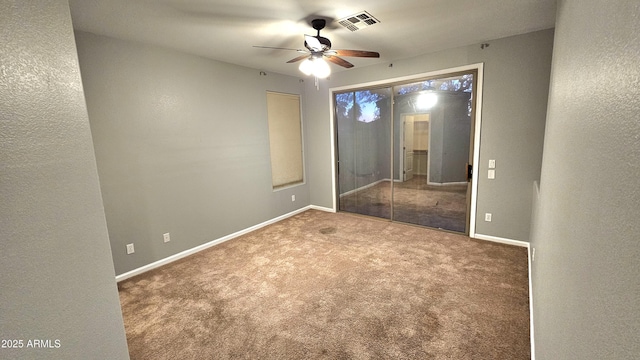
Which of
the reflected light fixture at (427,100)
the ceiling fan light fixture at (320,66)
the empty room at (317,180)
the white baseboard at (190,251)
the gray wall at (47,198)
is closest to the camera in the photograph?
the empty room at (317,180)

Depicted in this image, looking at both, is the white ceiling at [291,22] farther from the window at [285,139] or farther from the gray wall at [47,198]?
the gray wall at [47,198]

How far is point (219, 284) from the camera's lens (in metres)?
2.79

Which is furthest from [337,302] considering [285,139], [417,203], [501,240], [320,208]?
[417,203]

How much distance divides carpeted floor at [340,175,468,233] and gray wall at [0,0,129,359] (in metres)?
4.17

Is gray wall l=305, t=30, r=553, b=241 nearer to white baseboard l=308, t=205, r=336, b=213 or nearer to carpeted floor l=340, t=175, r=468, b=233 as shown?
carpeted floor l=340, t=175, r=468, b=233

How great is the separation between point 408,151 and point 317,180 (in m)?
2.04

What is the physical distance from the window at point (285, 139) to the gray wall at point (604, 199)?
13.6 feet

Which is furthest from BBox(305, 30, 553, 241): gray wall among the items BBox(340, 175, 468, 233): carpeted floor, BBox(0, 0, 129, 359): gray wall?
BBox(0, 0, 129, 359): gray wall

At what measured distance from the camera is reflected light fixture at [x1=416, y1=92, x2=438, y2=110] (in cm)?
440

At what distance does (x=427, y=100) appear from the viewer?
186 inches

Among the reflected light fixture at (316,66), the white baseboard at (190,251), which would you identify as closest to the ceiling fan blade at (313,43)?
the reflected light fixture at (316,66)

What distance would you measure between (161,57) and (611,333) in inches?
158

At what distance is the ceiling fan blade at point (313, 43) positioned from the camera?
2.39 m

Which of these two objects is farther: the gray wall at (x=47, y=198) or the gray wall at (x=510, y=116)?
the gray wall at (x=510, y=116)
